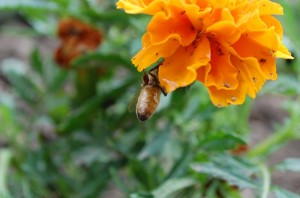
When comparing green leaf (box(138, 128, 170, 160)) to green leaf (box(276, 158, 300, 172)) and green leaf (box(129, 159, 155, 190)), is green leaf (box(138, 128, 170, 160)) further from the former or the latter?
green leaf (box(276, 158, 300, 172))

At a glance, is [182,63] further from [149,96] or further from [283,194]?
[283,194]

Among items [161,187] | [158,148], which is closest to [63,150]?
[158,148]

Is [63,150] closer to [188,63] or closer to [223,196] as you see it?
[223,196]

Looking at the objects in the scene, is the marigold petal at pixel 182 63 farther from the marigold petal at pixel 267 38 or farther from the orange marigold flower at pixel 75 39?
the orange marigold flower at pixel 75 39

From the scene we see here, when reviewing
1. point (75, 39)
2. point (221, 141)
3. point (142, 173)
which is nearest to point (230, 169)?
point (221, 141)

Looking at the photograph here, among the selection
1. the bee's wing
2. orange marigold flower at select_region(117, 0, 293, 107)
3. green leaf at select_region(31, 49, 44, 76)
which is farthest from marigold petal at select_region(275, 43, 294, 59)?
green leaf at select_region(31, 49, 44, 76)

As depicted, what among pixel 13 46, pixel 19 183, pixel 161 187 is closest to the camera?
pixel 161 187

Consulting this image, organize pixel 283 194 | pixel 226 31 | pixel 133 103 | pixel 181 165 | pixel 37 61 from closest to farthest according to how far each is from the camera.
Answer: pixel 226 31 < pixel 133 103 < pixel 283 194 < pixel 181 165 < pixel 37 61
